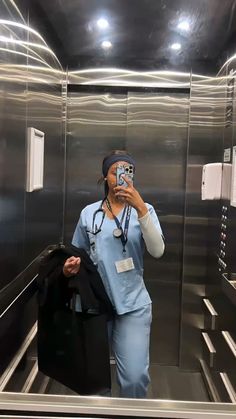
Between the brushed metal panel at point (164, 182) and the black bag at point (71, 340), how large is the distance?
1.17 metres

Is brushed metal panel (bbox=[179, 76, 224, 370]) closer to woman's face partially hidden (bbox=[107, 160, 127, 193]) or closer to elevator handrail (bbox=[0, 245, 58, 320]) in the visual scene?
woman's face partially hidden (bbox=[107, 160, 127, 193])

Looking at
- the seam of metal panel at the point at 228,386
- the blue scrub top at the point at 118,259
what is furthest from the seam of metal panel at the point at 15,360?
the seam of metal panel at the point at 228,386

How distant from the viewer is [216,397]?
247cm

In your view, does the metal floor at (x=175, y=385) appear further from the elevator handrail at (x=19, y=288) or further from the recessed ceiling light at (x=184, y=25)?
the recessed ceiling light at (x=184, y=25)

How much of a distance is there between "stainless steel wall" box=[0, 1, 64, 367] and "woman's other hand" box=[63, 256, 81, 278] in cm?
23

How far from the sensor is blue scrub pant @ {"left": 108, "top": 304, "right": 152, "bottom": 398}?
1.91 meters

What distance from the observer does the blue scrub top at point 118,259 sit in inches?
75.7

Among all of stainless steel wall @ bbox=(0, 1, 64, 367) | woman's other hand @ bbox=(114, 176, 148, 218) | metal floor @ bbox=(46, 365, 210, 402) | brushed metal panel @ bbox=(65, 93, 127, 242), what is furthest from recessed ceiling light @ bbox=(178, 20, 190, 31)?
metal floor @ bbox=(46, 365, 210, 402)

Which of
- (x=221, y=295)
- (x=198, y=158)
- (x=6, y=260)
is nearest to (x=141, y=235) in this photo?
(x=6, y=260)

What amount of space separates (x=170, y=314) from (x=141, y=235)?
3.96 ft

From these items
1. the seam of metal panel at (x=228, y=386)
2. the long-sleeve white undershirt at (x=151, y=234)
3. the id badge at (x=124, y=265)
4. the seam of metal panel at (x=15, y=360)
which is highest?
the long-sleeve white undershirt at (x=151, y=234)

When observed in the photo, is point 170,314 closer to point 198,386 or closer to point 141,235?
point 198,386

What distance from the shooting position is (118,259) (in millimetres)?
1955

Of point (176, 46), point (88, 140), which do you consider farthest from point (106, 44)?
point (88, 140)
